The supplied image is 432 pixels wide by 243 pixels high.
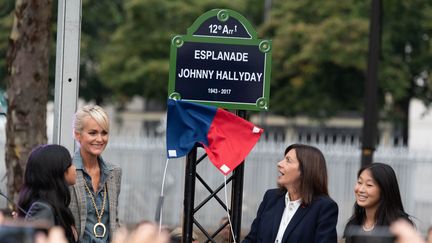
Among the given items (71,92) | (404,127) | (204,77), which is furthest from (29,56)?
Answer: (404,127)

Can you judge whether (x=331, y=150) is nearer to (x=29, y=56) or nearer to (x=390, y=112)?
(x=390, y=112)

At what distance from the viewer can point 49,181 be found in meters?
5.99

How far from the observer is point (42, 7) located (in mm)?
10344

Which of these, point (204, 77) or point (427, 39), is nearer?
point (204, 77)

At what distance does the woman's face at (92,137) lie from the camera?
6.88 m

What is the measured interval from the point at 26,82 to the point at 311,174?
14.3ft

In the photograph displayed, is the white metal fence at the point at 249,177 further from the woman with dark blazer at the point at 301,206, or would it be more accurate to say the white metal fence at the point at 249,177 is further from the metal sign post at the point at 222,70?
the woman with dark blazer at the point at 301,206

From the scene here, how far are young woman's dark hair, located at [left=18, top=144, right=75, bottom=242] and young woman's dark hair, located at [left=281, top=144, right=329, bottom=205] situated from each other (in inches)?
63.0

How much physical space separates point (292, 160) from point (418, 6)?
1870 centimetres

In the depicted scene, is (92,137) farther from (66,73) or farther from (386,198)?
(386,198)

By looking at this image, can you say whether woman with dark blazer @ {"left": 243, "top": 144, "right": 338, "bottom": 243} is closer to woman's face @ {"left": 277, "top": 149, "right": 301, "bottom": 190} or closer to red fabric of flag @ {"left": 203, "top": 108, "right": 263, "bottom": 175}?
woman's face @ {"left": 277, "top": 149, "right": 301, "bottom": 190}

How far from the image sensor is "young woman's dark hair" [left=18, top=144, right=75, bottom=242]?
19.5ft

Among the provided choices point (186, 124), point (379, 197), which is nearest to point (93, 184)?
point (186, 124)

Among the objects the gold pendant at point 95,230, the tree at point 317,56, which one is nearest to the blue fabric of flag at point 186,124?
the gold pendant at point 95,230
